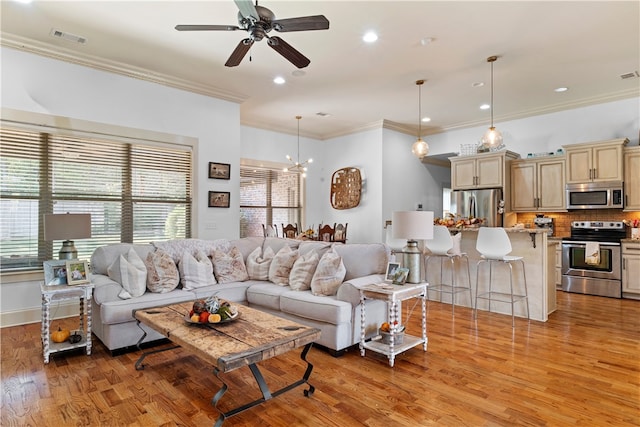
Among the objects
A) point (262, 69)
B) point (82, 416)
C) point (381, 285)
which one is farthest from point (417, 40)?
point (82, 416)

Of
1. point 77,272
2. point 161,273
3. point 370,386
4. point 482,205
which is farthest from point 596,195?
point 77,272

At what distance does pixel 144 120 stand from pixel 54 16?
1.54 meters

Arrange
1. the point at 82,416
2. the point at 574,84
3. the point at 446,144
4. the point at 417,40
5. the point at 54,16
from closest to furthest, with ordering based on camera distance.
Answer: the point at 82,416 < the point at 54,16 < the point at 417,40 < the point at 574,84 < the point at 446,144

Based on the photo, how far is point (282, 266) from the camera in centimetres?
403

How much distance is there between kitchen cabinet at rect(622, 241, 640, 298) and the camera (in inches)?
204

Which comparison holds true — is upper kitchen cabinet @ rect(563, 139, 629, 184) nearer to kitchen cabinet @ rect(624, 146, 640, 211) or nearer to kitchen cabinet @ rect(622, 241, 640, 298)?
kitchen cabinet @ rect(624, 146, 640, 211)

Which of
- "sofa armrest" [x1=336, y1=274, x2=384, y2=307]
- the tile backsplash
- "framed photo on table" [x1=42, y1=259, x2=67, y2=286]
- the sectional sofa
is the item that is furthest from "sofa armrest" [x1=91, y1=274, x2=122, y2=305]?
the tile backsplash

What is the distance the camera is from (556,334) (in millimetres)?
3697

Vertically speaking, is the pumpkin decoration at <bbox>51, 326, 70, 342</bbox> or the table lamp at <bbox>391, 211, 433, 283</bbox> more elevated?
the table lamp at <bbox>391, 211, 433, 283</bbox>

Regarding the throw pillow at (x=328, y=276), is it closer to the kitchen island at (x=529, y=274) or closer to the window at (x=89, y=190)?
the kitchen island at (x=529, y=274)

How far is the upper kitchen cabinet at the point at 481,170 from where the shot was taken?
257 inches

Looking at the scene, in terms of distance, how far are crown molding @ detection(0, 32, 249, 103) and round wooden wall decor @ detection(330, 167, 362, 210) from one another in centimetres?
289

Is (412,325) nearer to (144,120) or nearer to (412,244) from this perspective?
(412,244)

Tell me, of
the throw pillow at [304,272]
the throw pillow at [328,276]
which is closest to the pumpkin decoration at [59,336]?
the throw pillow at [304,272]
